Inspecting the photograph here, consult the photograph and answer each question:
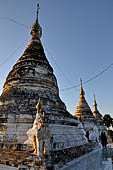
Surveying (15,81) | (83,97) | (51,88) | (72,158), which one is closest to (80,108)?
(83,97)

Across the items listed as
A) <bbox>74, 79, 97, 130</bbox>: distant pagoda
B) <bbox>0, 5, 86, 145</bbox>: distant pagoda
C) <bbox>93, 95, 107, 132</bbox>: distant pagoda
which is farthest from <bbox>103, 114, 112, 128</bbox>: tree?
<bbox>0, 5, 86, 145</bbox>: distant pagoda

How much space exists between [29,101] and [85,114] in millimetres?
12897

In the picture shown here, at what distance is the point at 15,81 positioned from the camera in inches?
410

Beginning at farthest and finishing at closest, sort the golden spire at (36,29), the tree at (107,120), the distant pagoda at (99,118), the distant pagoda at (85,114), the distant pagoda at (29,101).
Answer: the tree at (107,120)
the distant pagoda at (99,118)
the distant pagoda at (85,114)
the golden spire at (36,29)
the distant pagoda at (29,101)

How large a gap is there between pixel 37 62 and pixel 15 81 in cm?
250

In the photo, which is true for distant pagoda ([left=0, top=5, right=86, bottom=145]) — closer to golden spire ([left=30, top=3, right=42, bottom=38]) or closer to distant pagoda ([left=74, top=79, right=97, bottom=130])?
golden spire ([left=30, top=3, right=42, bottom=38])

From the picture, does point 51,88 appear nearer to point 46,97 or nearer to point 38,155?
point 46,97

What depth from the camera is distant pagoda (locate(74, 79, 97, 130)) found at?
62.2ft

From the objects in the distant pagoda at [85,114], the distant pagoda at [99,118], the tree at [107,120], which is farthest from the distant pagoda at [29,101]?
the tree at [107,120]

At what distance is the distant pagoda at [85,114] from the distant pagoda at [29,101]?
373 inches

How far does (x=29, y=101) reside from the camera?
8.91 meters

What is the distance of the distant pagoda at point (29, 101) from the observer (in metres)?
7.54

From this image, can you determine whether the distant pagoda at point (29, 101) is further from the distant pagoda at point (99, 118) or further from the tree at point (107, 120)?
the tree at point (107, 120)

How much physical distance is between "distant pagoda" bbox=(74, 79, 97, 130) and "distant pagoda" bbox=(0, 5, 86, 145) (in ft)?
31.1
